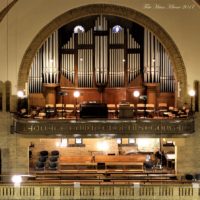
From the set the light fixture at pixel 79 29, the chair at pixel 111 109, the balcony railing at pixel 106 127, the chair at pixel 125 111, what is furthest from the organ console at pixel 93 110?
the light fixture at pixel 79 29

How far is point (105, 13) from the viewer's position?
4188cm

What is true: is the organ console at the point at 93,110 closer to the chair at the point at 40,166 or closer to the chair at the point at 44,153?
the chair at the point at 40,166

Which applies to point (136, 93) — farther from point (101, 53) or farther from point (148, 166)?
point (148, 166)

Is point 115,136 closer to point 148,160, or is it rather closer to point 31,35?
point 148,160

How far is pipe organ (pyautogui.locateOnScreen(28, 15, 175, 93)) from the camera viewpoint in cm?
4328

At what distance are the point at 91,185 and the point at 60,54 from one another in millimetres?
9815

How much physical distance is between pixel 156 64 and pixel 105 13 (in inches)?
154

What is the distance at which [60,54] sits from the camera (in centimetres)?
4366

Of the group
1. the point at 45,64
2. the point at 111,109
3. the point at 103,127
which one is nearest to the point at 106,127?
the point at 103,127

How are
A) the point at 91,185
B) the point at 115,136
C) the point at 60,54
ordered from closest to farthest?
the point at 91,185 → the point at 115,136 → the point at 60,54

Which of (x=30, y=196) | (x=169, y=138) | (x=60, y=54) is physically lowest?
(x=30, y=196)

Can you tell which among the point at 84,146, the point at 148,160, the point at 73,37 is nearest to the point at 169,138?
the point at 148,160

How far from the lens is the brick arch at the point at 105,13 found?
137 ft

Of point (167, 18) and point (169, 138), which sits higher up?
point (167, 18)
